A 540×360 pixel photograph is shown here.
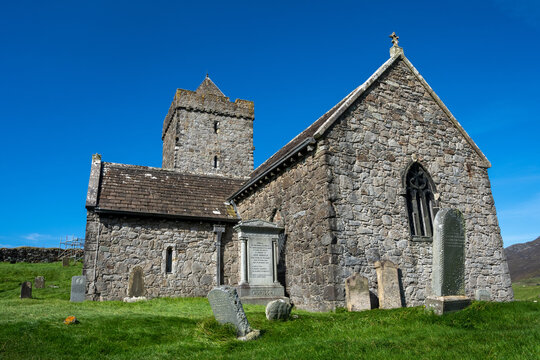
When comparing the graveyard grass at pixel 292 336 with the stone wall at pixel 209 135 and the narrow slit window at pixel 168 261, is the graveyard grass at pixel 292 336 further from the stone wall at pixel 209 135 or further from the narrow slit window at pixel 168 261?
the stone wall at pixel 209 135

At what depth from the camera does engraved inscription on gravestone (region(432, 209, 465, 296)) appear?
7980 mm

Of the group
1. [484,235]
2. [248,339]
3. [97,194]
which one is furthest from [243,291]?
[484,235]

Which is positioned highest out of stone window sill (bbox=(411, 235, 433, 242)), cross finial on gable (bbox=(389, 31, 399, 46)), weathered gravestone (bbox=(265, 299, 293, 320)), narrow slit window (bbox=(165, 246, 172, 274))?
cross finial on gable (bbox=(389, 31, 399, 46))

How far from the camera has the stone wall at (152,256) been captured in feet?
44.4

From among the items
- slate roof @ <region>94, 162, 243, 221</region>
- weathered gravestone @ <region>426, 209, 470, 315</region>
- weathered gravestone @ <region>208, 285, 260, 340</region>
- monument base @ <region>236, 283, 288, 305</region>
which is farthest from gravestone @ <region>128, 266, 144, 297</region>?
Answer: weathered gravestone @ <region>426, 209, 470, 315</region>

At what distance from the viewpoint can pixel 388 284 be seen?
10641 millimetres

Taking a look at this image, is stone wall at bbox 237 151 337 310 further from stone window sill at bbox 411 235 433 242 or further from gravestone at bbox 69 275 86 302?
gravestone at bbox 69 275 86 302

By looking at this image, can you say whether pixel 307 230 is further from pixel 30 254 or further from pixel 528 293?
pixel 30 254

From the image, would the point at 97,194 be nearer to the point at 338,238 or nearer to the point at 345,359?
the point at 338,238

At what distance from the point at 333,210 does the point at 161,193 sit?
8231 millimetres

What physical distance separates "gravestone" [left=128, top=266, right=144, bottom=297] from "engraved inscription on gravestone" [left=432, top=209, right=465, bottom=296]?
989 cm

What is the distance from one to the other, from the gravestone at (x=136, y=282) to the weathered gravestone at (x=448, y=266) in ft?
32.1

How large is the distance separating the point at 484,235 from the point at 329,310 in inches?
270

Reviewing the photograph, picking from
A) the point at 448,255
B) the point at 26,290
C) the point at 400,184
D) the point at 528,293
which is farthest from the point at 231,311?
the point at 528,293
